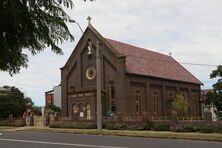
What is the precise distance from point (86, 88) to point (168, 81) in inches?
622

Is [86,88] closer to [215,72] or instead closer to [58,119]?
[58,119]

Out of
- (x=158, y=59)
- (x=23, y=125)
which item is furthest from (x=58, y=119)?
(x=158, y=59)

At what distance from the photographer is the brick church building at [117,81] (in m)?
56.7

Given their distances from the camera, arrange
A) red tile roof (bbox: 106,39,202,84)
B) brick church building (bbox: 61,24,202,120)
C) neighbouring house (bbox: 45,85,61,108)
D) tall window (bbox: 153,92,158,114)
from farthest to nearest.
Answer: neighbouring house (bbox: 45,85,61,108)
tall window (bbox: 153,92,158,114)
red tile roof (bbox: 106,39,202,84)
brick church building (bbox: 61,24,202,120)

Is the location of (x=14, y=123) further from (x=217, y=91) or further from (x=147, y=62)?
(x=217, y=91)

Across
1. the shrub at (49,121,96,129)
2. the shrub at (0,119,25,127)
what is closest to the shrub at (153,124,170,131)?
the shrub at (49,121,96,129)

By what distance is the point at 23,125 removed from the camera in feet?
185

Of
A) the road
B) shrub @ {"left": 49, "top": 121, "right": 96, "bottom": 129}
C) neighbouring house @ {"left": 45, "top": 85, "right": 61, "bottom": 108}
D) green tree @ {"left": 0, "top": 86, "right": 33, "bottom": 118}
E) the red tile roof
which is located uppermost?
the red tile roof

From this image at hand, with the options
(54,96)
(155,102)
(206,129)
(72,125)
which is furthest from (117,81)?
Answer: (54,96)

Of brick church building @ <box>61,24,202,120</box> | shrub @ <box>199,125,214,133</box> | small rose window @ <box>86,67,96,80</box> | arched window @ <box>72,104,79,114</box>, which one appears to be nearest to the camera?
shrub @ <box>199,125,214,133</box>

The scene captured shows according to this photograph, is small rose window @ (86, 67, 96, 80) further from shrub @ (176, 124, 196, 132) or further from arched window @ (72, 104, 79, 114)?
shrub @ (176, 124, 196, 132)

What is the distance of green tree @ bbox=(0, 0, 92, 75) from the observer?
3.05 metres

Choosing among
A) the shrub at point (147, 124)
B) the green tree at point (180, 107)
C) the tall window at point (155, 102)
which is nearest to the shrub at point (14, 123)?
the tall window at point (155, 102)

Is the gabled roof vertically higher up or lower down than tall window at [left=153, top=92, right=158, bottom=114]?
higher up
